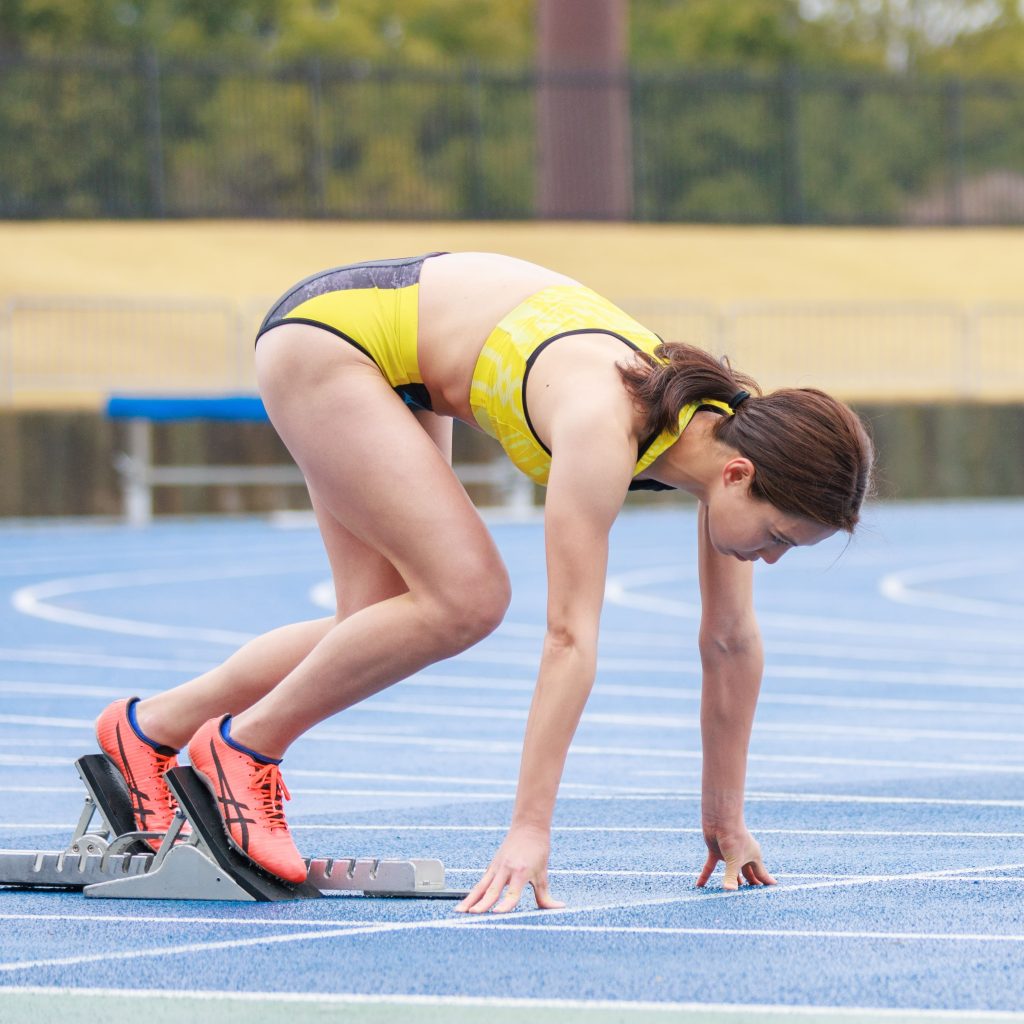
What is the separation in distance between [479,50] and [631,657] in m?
40.8

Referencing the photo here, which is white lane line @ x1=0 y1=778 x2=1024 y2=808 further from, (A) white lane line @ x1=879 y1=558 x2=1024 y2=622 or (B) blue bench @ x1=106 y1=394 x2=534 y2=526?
(B) blue bench @ x1=106 y1=394 x2=534 y2=526

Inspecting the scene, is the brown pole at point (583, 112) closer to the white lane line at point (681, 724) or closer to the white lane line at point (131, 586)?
the white lane line at point (131, 586)

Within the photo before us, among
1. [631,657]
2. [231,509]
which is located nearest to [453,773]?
[631,657]

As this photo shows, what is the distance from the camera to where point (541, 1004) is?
12.4 feet

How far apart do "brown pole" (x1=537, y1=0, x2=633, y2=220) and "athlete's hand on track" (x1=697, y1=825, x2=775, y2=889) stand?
26.2 m

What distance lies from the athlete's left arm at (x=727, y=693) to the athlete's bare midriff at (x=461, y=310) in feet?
2.18

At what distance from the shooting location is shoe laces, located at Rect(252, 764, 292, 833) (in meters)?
4.80

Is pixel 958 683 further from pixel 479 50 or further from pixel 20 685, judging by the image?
pixel 479 50

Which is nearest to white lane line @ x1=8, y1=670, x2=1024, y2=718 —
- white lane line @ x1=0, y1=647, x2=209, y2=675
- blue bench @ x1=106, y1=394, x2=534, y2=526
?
white lane line @ x1=0, y1=647, x2=209, y2=675

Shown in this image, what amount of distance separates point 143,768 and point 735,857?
148cm

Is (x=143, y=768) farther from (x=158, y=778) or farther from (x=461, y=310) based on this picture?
(x=461, y=310)

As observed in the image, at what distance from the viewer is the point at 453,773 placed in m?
7.11

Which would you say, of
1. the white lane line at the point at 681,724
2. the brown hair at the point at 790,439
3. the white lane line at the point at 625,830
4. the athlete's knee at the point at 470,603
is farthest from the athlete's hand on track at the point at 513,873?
the white lane line at the point at 681,724

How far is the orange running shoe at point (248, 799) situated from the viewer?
4777mm
